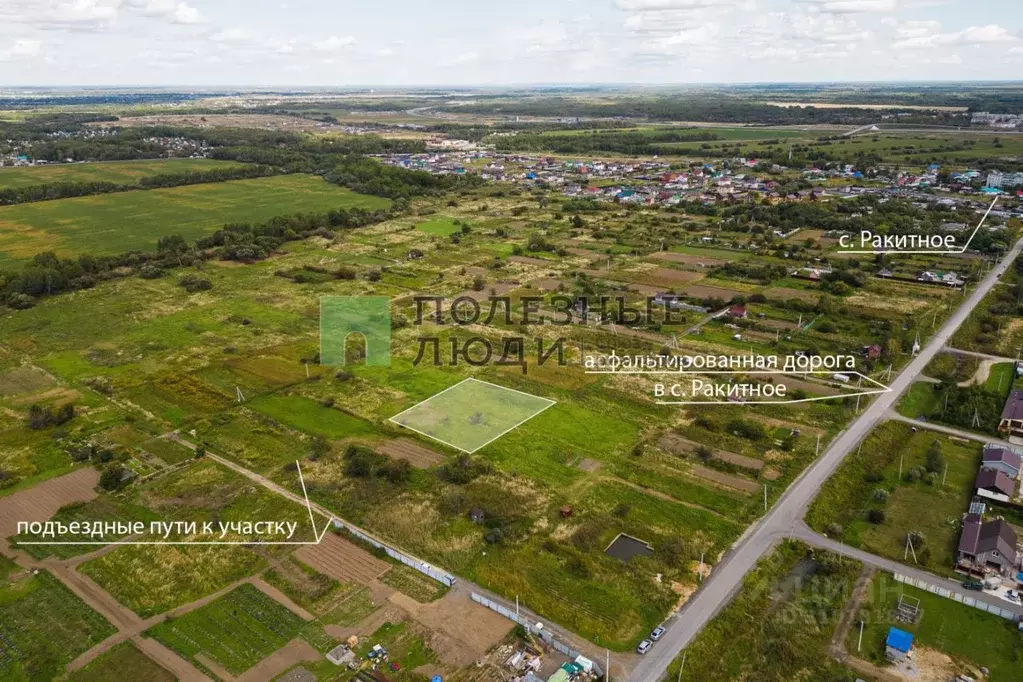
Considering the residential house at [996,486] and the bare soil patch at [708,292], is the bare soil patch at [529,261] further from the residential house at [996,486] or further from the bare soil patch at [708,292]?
the residential house at [996,486]

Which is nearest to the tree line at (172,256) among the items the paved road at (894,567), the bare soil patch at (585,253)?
the bare soil patch at (585,253)

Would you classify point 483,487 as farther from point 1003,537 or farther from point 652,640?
point 1003,537

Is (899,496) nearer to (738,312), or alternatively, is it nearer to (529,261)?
(738,312)

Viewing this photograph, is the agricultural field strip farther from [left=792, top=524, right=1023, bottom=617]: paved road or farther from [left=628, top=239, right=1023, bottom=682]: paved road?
[left=792, top=524, right=1023, bottom=617]: paved road

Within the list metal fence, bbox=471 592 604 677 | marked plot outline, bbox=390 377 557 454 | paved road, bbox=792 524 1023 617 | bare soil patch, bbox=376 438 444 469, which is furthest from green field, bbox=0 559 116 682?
paved road, bbox=792 524 1023 617

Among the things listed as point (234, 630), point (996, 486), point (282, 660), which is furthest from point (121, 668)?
point (996, 486)

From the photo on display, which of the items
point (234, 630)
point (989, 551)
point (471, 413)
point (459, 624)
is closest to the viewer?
point (234, 630)

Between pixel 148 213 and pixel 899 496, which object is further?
pixel 148 213
